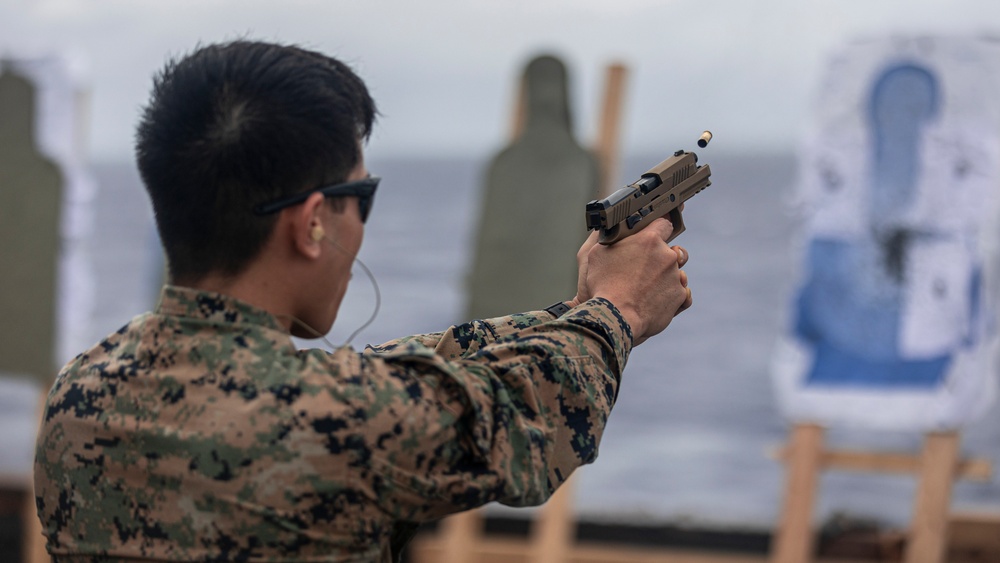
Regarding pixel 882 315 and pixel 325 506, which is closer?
pixel 325 506

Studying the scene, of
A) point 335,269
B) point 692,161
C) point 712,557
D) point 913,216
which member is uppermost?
point 913,216

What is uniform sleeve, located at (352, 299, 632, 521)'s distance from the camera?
1.03 meters

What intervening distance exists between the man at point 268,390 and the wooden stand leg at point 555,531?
243cm

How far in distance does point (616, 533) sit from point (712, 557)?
13.4 inches

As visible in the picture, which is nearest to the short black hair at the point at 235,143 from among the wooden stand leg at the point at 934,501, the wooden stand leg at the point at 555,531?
the wooden stand leg at the point at 555,531

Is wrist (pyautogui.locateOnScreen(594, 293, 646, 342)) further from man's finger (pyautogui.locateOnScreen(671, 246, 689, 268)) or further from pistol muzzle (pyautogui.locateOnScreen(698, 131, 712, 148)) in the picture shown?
pistol muzzle (pyautogui.locateOnScreen(698, 131, 712, 148))

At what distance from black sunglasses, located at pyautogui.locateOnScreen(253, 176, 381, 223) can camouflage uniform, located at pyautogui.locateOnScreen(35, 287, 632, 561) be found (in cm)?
9

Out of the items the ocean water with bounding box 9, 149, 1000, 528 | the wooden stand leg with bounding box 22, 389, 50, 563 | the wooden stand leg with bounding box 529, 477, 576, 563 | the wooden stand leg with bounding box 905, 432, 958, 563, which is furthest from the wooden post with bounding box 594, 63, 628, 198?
the wooden stand leg with bounding box 22, 389, 50, 563

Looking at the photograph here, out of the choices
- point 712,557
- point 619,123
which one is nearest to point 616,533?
point 712,557

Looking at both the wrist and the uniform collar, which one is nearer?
the uniform collar

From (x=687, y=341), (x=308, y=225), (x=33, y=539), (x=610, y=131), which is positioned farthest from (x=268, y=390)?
(x=687, y=341)

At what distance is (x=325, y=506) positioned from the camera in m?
1.03

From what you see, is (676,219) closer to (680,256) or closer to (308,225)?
(680,256)

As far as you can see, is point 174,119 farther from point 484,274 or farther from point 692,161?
point 484,274
